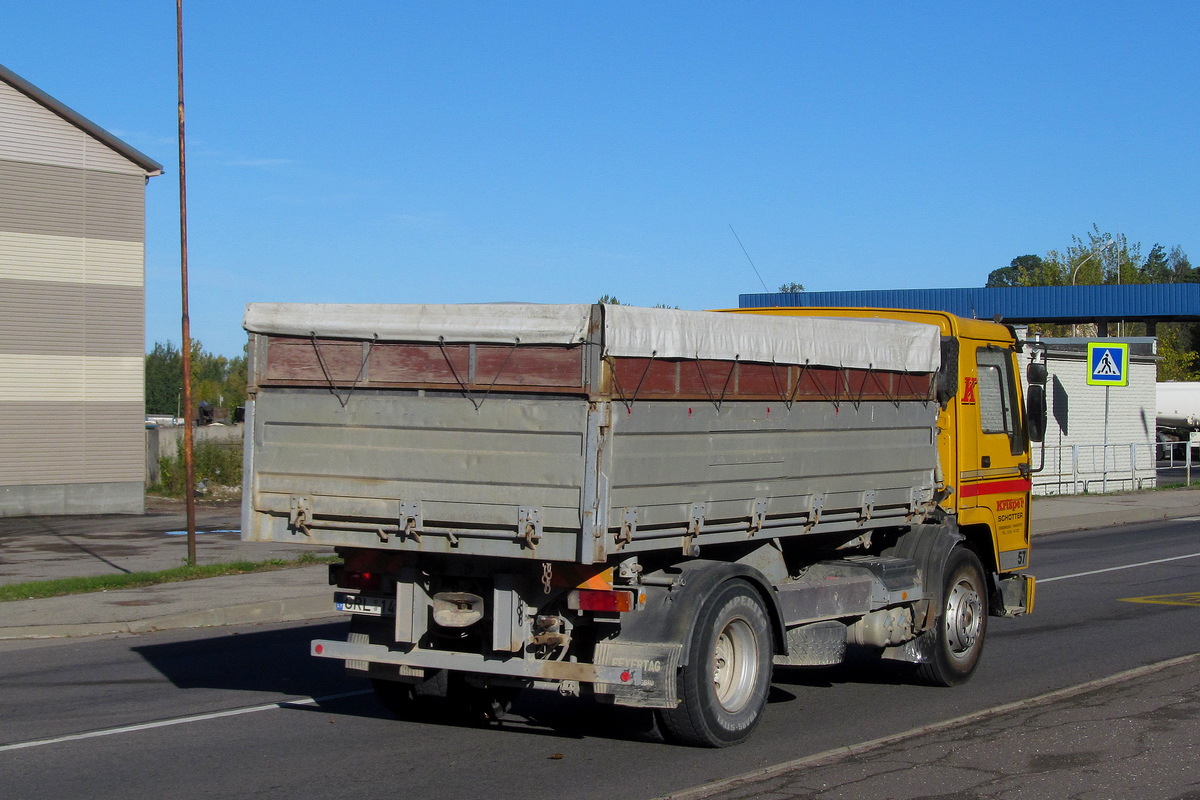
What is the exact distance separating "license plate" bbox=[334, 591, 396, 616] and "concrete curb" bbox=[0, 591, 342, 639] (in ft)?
Result: 18.8

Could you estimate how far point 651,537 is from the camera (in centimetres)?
653

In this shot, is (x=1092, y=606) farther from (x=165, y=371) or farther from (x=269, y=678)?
(x=165, y=371)

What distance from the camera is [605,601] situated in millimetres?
6422

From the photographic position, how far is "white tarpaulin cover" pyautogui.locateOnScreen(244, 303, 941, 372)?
6.33m

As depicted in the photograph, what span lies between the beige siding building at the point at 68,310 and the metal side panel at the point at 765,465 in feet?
76.8

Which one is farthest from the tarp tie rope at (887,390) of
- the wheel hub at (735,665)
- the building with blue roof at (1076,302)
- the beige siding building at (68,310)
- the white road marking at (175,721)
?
the building with blue roof at (1076,302)

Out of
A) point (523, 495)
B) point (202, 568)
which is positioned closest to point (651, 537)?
point (523, 495)

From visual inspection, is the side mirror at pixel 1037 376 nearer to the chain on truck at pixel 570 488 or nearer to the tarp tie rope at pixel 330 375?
the chain on truck at pixel 570 488

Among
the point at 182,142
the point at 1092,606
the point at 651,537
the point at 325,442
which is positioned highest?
the point at 182,142

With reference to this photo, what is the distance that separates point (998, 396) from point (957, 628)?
77.7 inches

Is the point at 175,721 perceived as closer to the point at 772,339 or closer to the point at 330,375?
the point at 330,375

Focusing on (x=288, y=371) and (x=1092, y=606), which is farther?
(x=1092, y=606)

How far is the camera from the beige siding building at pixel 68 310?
2658cm

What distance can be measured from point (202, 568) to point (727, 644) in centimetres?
1073
